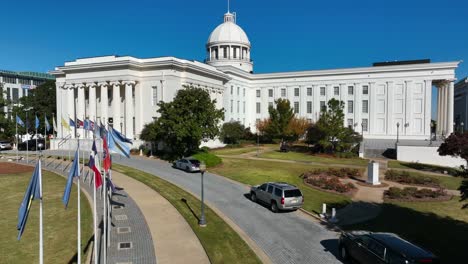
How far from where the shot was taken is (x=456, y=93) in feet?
317

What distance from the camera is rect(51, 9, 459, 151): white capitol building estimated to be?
5512 centimetres

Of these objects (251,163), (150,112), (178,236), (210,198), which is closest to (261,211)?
(210,198)

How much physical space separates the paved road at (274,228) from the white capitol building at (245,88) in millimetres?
27883

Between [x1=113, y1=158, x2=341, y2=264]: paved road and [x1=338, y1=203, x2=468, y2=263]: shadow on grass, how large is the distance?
2816 mm

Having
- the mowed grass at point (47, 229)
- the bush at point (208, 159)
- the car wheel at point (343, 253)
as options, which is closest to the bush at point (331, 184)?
the bush at point (208, 159)

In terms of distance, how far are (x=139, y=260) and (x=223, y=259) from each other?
11.3ft

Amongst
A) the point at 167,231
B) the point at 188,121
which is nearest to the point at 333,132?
the point at 188,121

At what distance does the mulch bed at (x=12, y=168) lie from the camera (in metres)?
34.0

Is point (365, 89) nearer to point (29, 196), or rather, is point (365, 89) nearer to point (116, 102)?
point (116, 102)

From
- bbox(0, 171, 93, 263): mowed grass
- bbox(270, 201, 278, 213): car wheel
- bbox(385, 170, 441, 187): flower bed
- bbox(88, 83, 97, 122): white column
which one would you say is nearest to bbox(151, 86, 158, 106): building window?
bbox(88, 83, 97, 122): white column

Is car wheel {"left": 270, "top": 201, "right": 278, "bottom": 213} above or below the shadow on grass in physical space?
above

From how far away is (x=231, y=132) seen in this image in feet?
207

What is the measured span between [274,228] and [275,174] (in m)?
15.8

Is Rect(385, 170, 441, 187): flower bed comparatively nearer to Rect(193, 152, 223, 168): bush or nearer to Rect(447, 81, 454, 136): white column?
Rect(193, 152, 223, 168): bush
